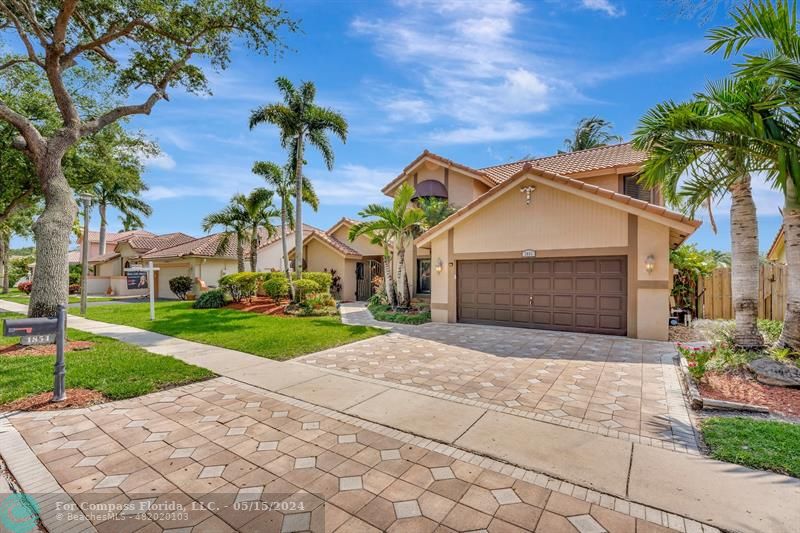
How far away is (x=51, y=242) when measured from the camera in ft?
29.3

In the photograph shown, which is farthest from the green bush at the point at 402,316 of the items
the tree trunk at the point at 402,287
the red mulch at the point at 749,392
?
the red mulch at the point at 749,392

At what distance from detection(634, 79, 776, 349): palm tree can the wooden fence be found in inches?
250

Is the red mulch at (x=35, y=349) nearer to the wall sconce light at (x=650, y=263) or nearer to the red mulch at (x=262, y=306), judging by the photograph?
the red mulch at (x=262, y=306)

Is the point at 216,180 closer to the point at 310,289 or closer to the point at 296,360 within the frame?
the point at 310,289

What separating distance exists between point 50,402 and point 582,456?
739cm

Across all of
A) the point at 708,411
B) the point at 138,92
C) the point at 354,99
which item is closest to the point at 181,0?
the point at 138,92

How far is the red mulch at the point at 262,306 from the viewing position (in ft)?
55.0

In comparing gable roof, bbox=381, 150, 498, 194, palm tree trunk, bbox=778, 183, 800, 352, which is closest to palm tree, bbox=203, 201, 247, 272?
gable roof, bbox=381, 150, 498, 194

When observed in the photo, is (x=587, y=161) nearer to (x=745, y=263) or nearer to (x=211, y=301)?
(x=745, y=263)

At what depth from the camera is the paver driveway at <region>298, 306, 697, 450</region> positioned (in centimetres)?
498

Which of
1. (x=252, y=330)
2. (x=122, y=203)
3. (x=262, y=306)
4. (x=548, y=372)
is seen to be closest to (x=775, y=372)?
→ (x=548, y=372)

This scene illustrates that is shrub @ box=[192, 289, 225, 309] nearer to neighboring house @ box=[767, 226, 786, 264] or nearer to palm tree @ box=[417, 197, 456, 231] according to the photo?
palm tree @ box=[417, 197, 456, 231]

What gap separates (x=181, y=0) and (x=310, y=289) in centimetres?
1171

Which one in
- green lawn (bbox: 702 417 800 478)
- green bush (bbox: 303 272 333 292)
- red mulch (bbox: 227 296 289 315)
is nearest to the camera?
green lawn (bbox: 702 417 800 478)
